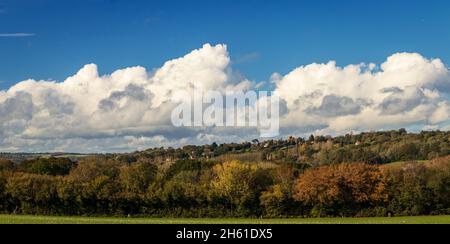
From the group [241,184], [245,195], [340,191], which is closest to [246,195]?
[245,195]

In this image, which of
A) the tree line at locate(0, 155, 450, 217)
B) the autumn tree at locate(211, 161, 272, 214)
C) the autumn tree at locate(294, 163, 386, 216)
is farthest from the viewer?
the autumn tree at locate(211, 161, 272, 214)

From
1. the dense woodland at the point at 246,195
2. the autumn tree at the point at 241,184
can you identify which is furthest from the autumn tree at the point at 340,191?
the autumn tree at the point at 241,184

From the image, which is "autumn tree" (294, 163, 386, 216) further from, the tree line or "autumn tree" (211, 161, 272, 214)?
"autumn tree" (211, 161, 272, 214)

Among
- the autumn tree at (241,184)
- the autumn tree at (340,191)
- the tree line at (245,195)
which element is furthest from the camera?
the autumn tree at (241,184)

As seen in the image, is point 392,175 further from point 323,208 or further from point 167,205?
point 167,205

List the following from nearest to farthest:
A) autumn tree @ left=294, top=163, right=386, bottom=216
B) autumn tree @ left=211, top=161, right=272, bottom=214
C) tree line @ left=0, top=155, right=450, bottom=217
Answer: tree line @ left=0, top=155, right=450, bottom=217, autumn tree @ left=294, top=163, right=386, bottom=216, autumn tree @ left=211, top=161, right=272, bottom=214

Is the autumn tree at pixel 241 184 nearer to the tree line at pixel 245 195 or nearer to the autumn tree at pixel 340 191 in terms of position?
the tree line at pixel 245 195

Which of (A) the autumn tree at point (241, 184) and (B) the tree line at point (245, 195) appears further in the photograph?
(A) the autumn tree at point (241, 184)

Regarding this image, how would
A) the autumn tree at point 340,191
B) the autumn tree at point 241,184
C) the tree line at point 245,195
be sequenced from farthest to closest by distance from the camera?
the autumn tree at point 241,184 → the autumn tree at point 340,191 → the tree line at point 245,195

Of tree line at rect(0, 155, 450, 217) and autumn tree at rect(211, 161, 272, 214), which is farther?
autumn tree at rect(211, 161, 272, 214)

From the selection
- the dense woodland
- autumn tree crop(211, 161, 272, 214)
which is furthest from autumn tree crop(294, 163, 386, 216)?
autumn tree crop(211, 161, 272, 214)
